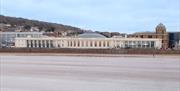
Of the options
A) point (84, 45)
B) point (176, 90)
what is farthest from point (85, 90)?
point (84, 45)

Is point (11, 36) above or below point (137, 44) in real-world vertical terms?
above

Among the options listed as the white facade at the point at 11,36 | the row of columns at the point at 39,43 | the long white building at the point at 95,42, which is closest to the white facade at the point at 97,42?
the long white building at the point at 95,42

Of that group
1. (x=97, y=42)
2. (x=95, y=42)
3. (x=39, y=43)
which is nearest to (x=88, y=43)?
(x=95, y=42)

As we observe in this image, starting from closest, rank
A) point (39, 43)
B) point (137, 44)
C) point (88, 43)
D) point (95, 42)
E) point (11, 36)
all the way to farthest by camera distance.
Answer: point (137, 44)
point (88, 43)
point (95, 42)
point (39, 43)
point (11, 36)

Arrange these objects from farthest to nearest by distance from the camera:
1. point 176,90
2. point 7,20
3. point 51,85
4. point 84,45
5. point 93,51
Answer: point 7,20 → point 84,45 → point 93,51 → point 51,85 → point 176,90

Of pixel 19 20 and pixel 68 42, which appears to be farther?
pixel 19 20

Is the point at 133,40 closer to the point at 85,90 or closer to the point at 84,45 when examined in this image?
the point at 84,45

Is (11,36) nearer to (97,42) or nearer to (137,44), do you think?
(97,42)

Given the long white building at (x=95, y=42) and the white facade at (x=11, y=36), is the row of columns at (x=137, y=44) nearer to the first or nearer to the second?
the long white building at (x=95, y=42)

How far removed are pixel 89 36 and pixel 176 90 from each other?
72.7 meters

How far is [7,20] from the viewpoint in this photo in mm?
143750

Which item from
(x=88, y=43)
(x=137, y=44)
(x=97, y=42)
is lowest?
(x=137, y=44)

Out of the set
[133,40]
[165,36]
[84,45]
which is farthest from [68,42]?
[165,36]

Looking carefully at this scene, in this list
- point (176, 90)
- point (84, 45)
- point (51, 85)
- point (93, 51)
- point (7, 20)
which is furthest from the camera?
point (7, 20)
